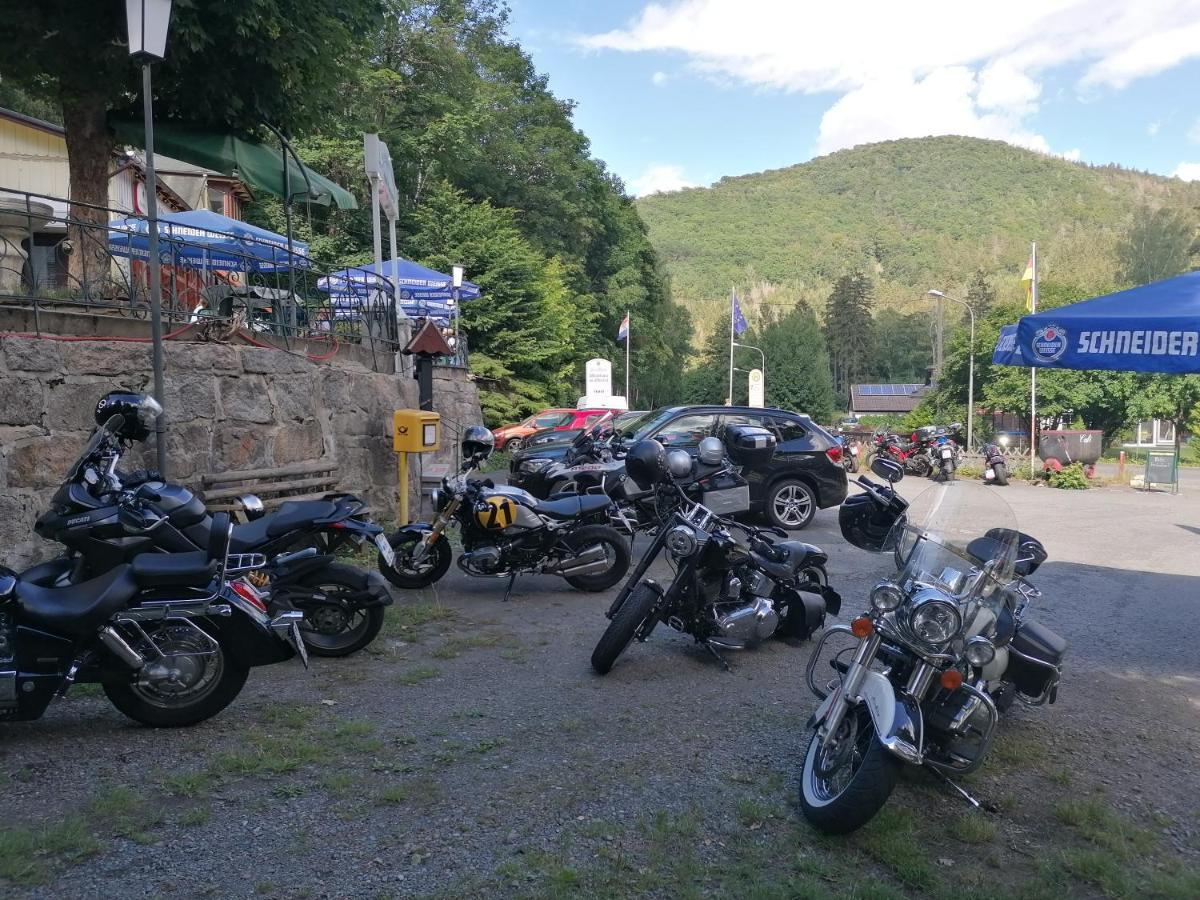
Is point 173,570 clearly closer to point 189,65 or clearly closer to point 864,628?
point 864,628

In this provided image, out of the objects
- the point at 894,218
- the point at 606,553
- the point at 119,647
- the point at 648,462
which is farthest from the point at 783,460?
the point at 894,218

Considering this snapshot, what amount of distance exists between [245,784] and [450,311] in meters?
19.3

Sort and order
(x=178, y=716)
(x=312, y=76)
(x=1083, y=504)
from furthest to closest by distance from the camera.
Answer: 1. (x=1083, y=504)
2. (x=312, y=76)
3. (x=178, y=716)

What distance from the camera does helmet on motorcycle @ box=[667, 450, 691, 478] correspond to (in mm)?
5875

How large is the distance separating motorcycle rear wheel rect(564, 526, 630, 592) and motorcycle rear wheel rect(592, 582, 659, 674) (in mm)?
2174

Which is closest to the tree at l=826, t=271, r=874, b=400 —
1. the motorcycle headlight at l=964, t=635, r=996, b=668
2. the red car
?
the red car

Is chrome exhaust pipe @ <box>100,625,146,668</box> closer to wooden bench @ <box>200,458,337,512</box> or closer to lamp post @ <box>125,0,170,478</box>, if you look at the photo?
lamp post @ <box>125,0,170,478</box>

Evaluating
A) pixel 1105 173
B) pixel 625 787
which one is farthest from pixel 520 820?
pixel 1105 173

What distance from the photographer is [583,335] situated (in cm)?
4212

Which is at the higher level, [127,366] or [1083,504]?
[127,366]

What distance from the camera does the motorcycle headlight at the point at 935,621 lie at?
358 centimetres

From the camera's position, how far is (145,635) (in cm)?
437

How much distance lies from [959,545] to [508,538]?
14.0 feet

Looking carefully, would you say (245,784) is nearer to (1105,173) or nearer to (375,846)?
(375,846)
